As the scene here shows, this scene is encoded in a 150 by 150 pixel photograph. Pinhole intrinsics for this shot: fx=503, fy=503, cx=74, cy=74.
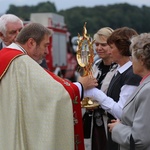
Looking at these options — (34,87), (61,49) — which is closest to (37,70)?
(34,87)

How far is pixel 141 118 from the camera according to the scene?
3199mm

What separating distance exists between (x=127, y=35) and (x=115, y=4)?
135 ft

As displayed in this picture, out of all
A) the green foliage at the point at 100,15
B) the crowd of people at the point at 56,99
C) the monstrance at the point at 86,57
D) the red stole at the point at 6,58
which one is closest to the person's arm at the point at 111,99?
the crowd of people at the point at 56,99

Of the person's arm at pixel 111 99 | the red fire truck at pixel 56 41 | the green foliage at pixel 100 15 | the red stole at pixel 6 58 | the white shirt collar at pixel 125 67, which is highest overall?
the red stole at pixel 6 58

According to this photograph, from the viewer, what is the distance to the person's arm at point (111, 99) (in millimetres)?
4027

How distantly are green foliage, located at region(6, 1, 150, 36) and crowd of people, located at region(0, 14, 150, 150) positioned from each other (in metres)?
28.1

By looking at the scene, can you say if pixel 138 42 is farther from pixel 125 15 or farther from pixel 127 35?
pixel 125 15

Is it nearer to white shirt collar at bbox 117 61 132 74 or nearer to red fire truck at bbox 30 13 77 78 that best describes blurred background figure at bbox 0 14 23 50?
white shirt collar at bbox 117 61 132 74

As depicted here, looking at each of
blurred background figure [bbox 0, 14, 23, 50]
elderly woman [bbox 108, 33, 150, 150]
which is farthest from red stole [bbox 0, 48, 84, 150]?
blurred background figure [bbox 0, 14, 23, 50]

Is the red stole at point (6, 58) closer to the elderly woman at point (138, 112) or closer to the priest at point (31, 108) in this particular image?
the priest at point (31, 108)

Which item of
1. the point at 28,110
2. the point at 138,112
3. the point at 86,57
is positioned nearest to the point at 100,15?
the point at 86,57

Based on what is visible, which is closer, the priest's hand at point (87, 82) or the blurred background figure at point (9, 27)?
the priest's hand at point (87, 82)

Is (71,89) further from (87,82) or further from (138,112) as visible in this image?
(138,112)

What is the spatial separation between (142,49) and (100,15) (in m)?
39.5
